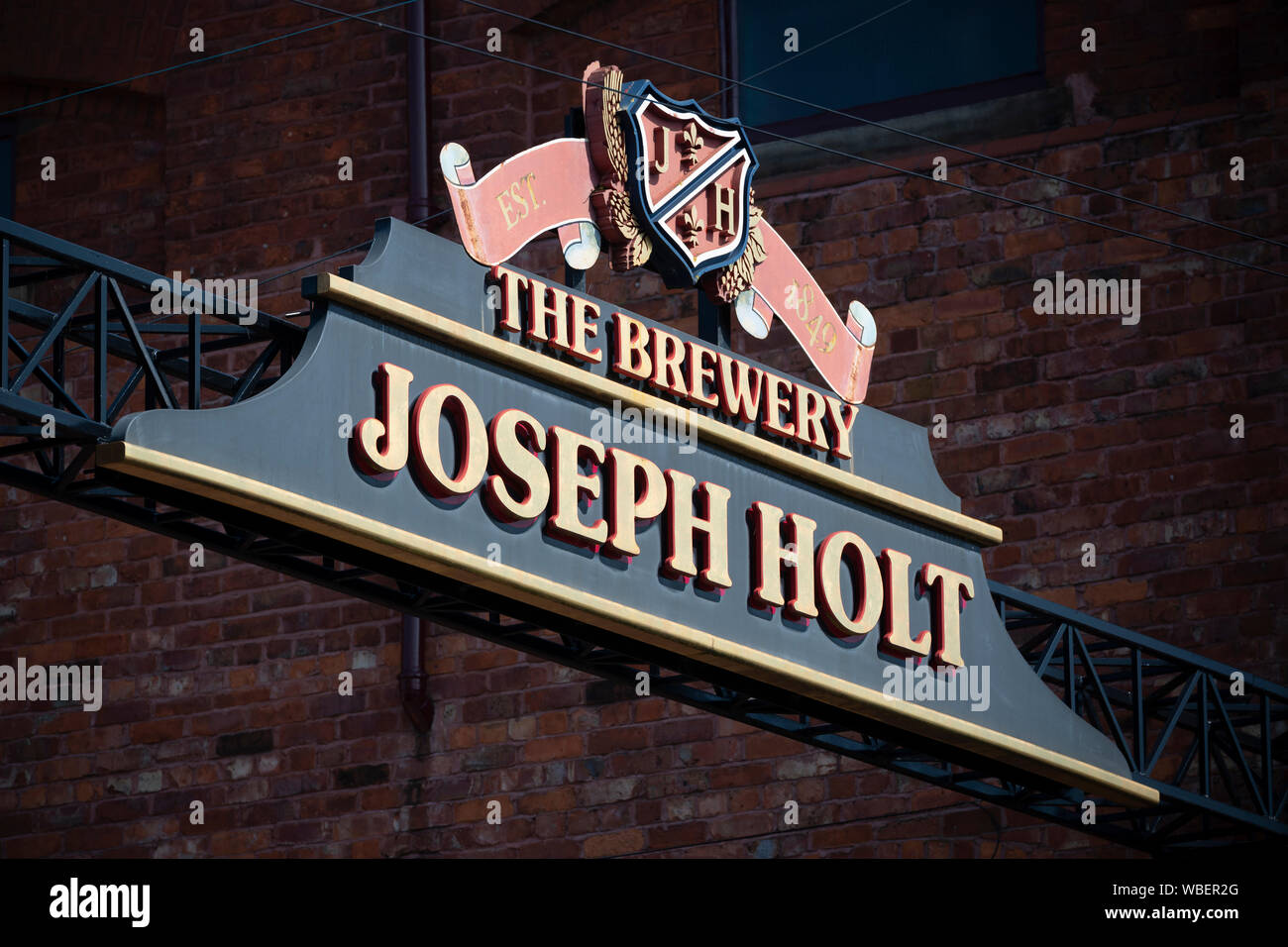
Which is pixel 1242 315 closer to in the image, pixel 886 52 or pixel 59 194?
pixel 886 52

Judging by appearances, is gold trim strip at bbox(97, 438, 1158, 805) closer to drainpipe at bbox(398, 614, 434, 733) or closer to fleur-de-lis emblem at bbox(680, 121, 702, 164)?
fleur-de-lis emblem at bbox(680, 121, 702, 164)

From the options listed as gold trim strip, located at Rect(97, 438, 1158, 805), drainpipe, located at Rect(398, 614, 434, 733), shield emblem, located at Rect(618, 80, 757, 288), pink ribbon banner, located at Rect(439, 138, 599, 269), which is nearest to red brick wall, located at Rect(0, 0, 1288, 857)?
drainpipe, located at Rect(398, 614, 434, 733)

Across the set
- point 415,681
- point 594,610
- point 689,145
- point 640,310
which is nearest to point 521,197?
point 689,145

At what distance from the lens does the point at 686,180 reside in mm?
10375

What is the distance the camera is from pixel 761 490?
10.3 meters

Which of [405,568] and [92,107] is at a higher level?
[92,107]

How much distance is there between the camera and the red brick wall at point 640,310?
44.9ft

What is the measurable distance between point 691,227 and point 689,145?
1.19 ft

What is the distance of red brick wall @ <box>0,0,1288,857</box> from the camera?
1367 cm

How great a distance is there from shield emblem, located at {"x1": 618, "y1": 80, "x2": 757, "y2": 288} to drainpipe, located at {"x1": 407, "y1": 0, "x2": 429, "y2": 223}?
4.56m

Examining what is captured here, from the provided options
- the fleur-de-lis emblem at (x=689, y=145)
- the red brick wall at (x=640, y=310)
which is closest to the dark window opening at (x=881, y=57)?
the red brick wall at (x=640, y=310)

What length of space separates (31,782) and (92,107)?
4488 millimetres

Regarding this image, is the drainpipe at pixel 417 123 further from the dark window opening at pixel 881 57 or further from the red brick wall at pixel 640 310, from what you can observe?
the dark window opening at pixel 881 57
